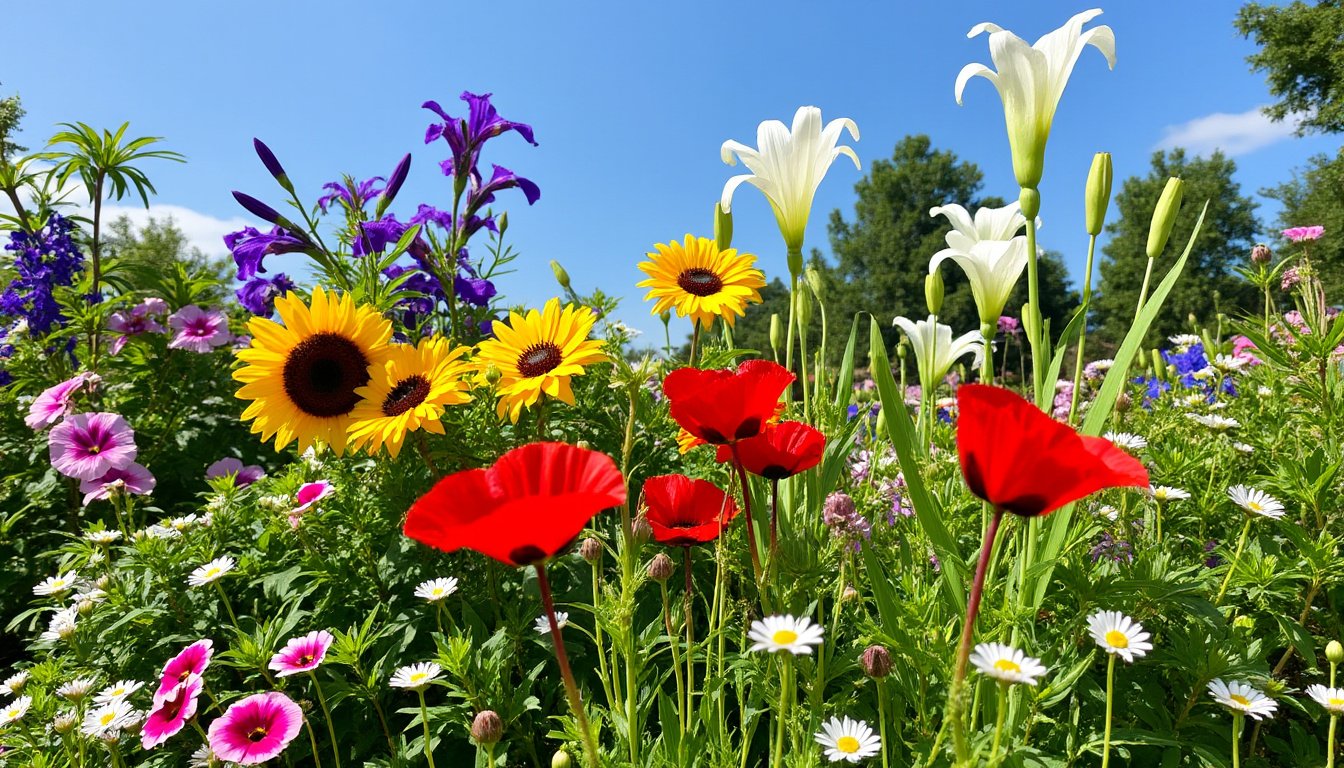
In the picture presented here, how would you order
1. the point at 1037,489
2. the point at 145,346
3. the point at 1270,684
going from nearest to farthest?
the point at 1037,489
the point at 1270,684
the point at 145,346

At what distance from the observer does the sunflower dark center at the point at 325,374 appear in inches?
59.9

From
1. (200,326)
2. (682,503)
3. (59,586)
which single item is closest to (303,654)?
(682,503)

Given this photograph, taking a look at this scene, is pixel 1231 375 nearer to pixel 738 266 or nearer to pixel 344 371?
pixel 738 266

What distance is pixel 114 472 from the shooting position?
2311 mm

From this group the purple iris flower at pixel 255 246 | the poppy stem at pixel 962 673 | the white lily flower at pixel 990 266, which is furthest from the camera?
the purple iris flower at pixel 255 246

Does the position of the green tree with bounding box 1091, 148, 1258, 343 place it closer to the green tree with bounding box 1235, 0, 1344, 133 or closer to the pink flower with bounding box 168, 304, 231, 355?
the green tree with bounding box 1235, 0, 1344, 133

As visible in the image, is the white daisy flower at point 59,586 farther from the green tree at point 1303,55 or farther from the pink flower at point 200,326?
the green tree at point 1303,55

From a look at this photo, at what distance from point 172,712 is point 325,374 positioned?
765 mm

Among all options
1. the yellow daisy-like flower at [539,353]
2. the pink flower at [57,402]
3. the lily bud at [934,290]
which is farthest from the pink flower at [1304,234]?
the pink flower at [57,402]

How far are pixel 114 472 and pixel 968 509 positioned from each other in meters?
2.83

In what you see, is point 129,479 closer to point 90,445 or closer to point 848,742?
point 90,445

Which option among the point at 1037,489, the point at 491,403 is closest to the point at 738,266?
the point at 491,403

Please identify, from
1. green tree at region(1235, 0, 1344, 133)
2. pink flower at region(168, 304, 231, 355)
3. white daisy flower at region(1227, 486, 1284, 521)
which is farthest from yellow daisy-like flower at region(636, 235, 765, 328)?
green tree at region(1235, 0, 1344, 133)

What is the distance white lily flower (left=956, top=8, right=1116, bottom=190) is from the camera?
1065 millimetres
